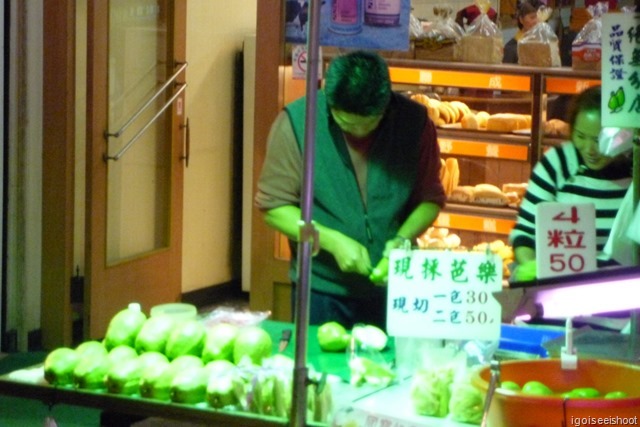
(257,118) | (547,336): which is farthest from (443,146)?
(547,336)

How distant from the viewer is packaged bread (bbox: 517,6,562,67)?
20.5ft

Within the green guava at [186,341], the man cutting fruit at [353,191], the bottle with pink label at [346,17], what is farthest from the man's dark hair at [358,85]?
the bottle with pink label at [346,17]

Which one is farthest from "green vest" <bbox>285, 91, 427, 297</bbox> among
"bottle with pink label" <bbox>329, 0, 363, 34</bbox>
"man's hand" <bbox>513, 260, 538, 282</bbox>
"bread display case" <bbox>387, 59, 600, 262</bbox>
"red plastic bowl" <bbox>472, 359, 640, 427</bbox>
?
"bread display case" <bbox>387, 59, 600, 262</bbox>

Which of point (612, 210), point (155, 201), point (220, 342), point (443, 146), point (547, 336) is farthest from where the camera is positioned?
point (155, 201)

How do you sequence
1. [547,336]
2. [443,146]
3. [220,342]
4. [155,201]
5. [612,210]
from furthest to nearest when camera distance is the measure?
[155,201] < [443,146] < [612,210] < [547,336] < [220,342]

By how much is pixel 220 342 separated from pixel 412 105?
1.51 meters

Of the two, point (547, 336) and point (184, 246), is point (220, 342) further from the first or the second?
point (184, 246)

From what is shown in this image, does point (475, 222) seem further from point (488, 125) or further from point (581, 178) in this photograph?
point (581, 178)

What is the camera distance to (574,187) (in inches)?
166

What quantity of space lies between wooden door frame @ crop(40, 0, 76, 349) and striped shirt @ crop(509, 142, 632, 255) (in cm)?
362

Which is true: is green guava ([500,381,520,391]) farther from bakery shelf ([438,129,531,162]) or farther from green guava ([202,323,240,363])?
bakery shelf ([438,129,531,162])

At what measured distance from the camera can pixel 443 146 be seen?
6754mm

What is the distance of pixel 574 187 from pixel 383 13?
172 centimetres

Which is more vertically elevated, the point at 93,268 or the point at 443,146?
the point at 443,146
